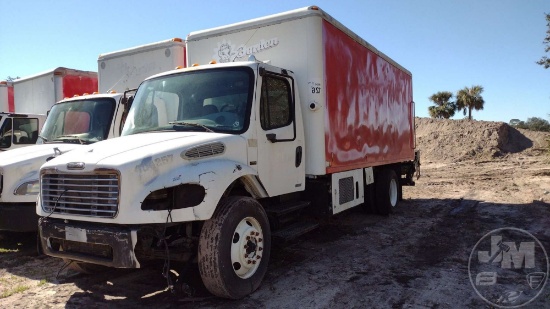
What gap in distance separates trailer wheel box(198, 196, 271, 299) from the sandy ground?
22cm

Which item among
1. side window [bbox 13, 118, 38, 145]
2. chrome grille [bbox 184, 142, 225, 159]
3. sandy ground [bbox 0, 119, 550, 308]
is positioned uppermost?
side window [bbox 13, 118, 38, 145]

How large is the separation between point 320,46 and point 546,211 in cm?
740

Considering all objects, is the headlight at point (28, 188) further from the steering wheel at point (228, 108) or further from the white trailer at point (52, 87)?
the white trailer at point (52, 87)

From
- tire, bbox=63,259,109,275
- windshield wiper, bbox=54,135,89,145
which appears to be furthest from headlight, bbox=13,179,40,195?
tire, bbox=63,259,109,275

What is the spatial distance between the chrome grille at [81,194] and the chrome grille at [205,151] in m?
0.75

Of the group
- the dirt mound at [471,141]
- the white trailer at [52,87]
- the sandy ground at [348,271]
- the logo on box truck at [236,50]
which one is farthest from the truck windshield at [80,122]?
the dirt mound at [471,141]

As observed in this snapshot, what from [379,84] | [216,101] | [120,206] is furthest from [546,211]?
[120,206]

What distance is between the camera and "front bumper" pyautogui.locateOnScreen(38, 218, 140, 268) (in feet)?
12.1

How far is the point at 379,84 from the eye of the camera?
8891 millimetres

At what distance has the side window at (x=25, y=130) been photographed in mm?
8445

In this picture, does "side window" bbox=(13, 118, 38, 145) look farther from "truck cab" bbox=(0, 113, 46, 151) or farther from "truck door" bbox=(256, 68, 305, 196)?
"truck door" bbox=(256, 68, 305, 196)

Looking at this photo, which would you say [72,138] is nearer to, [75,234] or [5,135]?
[5,135]

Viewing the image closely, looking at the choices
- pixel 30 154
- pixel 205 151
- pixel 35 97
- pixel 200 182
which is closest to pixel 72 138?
pixel 30 154

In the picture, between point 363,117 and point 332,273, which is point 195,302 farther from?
point 363,117
